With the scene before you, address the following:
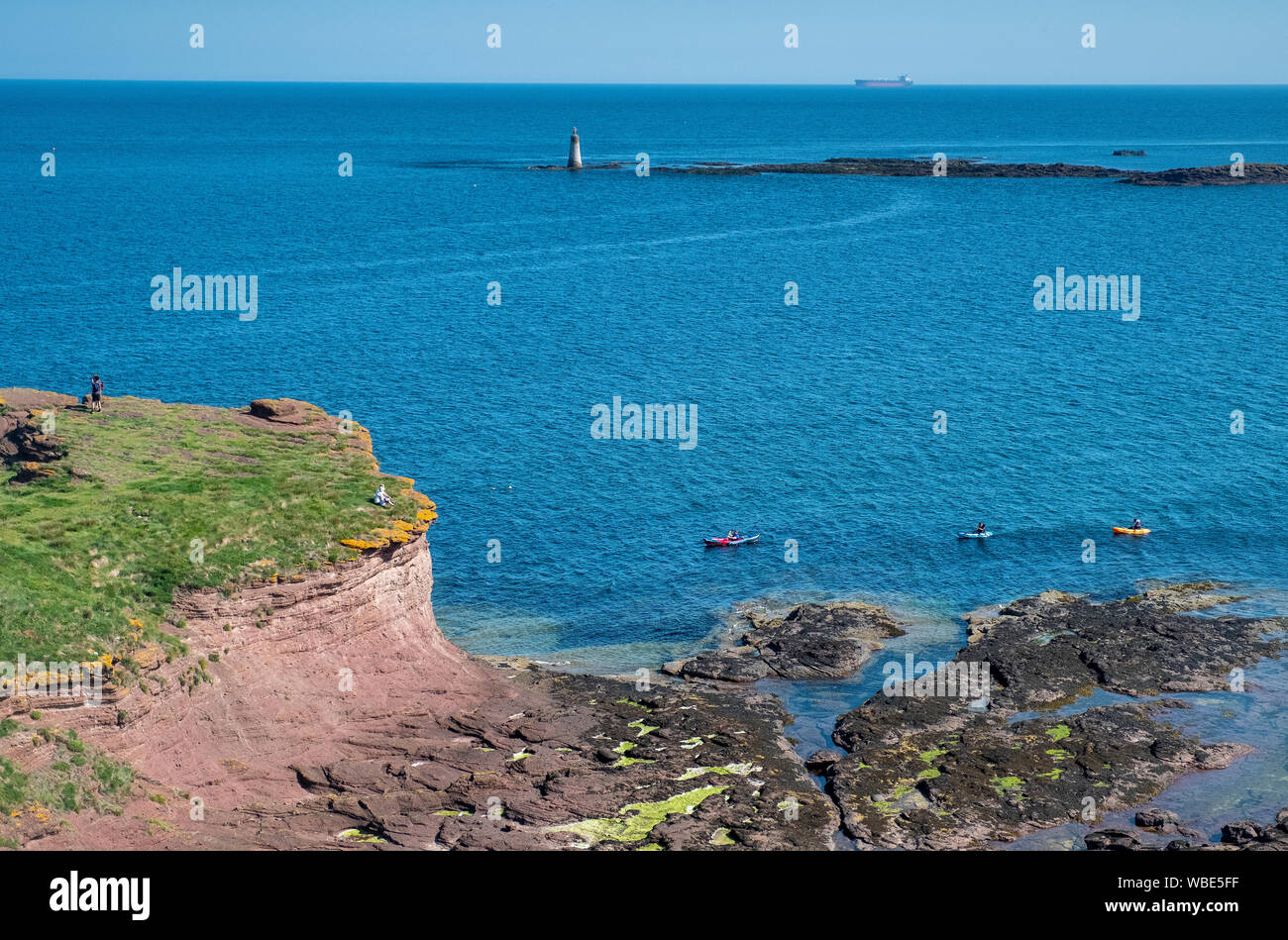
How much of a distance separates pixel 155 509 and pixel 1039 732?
34182mm

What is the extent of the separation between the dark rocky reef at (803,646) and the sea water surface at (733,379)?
1.95 metres

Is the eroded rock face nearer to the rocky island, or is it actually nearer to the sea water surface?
the rocky island

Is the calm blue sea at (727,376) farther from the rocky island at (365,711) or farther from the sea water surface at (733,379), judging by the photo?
the rocky island at (365,711)

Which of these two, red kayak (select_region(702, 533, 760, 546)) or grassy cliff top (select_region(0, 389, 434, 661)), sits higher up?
grassy cliff top (select_region(0, 389, 434, 661))

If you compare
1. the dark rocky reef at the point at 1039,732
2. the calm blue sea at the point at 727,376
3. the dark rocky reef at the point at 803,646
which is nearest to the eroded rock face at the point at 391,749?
the dark rocky reef at the point at 1039,732

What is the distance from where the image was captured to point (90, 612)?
39.3m

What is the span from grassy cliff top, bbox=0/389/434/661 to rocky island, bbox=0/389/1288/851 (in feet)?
0.38

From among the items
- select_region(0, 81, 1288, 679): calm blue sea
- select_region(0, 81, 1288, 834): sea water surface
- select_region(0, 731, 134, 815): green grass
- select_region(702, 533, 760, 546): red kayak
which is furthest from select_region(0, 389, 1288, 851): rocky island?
select_region(702, 533, 760, 546): red kayak

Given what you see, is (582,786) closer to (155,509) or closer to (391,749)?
(391,749)

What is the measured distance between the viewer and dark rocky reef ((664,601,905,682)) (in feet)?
177

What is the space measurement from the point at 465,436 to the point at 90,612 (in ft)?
A: 151

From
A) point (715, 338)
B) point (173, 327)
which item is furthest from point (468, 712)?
point (173, 327)

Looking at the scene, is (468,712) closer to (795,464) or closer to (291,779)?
(291,779)

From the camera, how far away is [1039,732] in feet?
156
